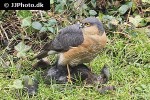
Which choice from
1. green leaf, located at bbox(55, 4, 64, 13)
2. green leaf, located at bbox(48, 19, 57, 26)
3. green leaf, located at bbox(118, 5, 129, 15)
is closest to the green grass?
green leaf, located at bbox(118, 5, 129, 15)

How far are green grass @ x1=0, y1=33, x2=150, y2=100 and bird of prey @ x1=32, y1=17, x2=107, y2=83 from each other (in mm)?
306

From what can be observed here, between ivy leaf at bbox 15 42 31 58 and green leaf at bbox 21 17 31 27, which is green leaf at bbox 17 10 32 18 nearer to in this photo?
green leaf at bbox 21 17 31 27

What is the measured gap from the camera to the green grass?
470cm

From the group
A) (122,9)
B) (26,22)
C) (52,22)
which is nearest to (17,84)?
(26,22)

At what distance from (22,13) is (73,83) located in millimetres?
1275

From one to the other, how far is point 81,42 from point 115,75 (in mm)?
682

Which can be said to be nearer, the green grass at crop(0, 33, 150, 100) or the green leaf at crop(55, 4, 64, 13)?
the green grass at crop(0, 33, 150, 100)

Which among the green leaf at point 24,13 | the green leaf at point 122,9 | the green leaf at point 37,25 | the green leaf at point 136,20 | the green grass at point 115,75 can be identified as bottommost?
the green grass at point 115,75

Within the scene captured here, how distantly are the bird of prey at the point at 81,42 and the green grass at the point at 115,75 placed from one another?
306mm

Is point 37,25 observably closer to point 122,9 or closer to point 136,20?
point 122,9

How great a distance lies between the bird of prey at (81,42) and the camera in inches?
182

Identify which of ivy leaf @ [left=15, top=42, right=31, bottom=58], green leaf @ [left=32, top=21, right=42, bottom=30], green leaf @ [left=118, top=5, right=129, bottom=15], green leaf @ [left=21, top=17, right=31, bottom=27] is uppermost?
green leaf @ [left=118, top=5, right=129, bottom=15]

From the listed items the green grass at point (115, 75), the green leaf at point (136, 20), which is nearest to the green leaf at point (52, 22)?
the green grass at point (115, 75)

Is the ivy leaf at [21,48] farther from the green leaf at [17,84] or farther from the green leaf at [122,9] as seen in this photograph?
the green leaf at [122,9]
